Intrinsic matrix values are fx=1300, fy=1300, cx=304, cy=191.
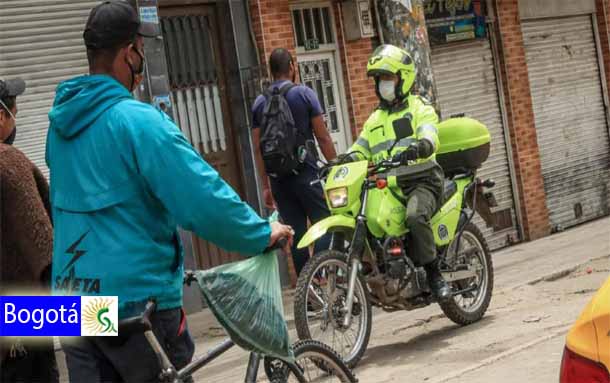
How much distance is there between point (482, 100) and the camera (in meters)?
16.2

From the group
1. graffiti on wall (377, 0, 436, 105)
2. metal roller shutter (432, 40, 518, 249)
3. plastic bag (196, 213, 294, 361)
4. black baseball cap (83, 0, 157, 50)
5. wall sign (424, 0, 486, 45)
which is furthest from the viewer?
metal roller shutter (432, 40, 518, 249)

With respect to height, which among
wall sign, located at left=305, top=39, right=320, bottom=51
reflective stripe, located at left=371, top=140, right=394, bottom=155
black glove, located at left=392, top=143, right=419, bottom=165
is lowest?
black glove, located at left=392, top=143, right=419, bottom=165

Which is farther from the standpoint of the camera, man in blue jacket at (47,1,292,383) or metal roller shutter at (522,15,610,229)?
metal roller shutter at (522,15,610,229)

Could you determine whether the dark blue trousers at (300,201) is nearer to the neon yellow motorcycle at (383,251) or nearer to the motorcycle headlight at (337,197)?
the neon yellow motorcycle at (383,251)

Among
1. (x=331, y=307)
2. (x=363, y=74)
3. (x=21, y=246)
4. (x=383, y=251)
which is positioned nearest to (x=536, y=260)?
(x=363, y=74)

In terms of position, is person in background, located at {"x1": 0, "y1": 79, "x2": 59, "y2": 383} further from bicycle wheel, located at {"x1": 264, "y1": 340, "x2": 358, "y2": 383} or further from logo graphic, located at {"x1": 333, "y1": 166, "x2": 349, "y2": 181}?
logo graphic, located at {"x1": 333, "y1": 166, "x2": 349, "y2": 181}

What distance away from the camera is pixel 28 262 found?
18.5ft

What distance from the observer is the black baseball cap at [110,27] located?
426 cm

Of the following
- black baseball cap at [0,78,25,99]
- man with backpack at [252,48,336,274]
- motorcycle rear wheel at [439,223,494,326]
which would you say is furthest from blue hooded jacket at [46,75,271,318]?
man with backpack at [252,48,336,274]

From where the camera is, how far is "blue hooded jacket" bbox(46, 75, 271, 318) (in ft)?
13.5

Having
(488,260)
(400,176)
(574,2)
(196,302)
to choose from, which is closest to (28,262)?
(400,176)

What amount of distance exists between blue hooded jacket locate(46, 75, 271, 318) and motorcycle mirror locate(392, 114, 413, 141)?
4875 millimetres

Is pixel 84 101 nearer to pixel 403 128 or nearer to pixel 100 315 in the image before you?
pixel 100 315

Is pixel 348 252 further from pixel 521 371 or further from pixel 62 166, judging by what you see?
pixel 62 166
